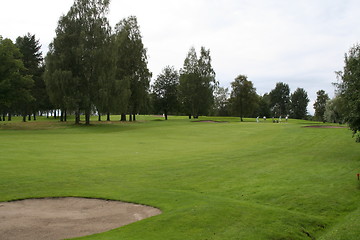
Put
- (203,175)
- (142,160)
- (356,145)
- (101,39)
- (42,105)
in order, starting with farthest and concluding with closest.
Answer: (42,105) → (101,39) → (356,145) → (142,160) → (203,175)

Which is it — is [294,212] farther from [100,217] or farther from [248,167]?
[248,167]

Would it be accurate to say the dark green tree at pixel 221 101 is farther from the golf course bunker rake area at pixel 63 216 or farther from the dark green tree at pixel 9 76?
the golf course bunker rake area at pixel 63 216

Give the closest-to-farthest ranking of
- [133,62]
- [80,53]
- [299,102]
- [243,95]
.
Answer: [80,53] → [133,62] → [243,95] → [299,102]

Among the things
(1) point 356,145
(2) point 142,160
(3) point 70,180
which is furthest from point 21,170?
(1) point 356,145

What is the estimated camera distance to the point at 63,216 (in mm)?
9852

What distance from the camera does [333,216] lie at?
10.6 m

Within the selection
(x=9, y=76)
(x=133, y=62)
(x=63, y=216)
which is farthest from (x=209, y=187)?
(x=133, y=62)

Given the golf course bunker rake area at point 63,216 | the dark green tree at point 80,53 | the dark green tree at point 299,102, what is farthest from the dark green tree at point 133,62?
the dark green tree at point 299,102

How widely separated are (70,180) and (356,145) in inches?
1022

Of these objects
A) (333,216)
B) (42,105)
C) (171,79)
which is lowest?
(333,216)

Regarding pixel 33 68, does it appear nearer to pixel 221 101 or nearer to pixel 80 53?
pixel 80 53

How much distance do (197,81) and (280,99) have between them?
11026 cm

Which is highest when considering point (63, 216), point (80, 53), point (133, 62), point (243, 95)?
point (133, 62)

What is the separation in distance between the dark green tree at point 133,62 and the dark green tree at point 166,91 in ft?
44.1
